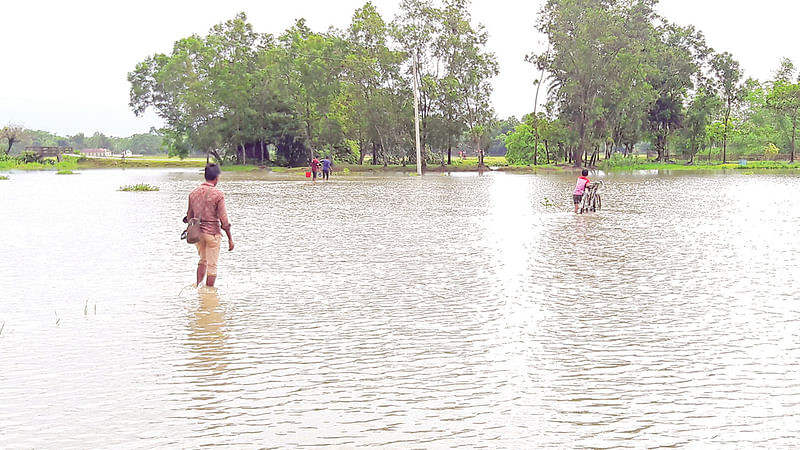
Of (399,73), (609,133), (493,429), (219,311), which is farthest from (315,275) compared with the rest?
(609,133)

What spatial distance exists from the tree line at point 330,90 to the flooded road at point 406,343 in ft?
158

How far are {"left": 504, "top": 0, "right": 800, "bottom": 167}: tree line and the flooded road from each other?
2128 inches

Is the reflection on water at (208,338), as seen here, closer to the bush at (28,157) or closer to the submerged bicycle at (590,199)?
the submerged bicycle at (590,199)

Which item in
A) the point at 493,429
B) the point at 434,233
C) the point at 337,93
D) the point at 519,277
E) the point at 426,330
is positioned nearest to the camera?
the point at 493,429

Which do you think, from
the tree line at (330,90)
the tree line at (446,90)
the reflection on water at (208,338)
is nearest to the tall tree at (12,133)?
the tree line at (446,90)

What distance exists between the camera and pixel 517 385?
571 centimetres

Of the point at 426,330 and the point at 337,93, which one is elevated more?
the point at 337,93

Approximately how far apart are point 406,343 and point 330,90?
7380 centimetres

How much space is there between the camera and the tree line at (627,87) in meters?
66.2

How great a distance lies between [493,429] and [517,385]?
950 mm

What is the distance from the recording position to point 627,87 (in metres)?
67.6

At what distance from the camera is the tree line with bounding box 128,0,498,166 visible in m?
68.3

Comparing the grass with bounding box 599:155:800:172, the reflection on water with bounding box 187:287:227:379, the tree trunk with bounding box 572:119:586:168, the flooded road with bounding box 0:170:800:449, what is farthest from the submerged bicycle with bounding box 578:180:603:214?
the grass with bounding box 599:155:800:172

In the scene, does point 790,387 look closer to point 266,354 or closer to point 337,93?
point 266,354
